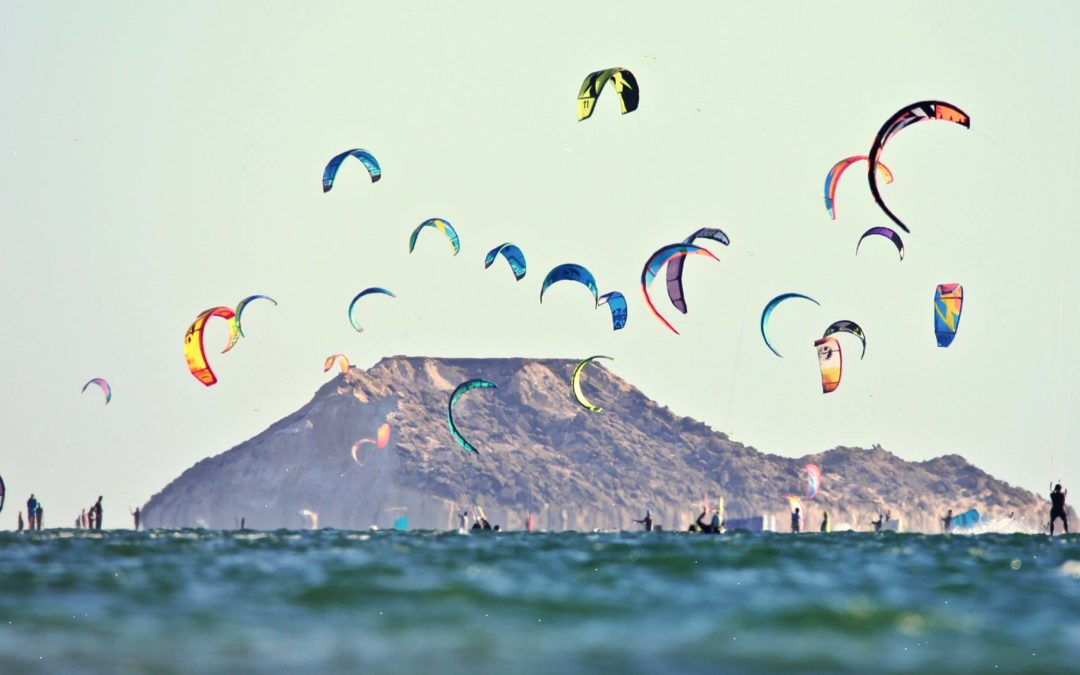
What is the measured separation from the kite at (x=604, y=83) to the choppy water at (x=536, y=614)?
17.0 meters

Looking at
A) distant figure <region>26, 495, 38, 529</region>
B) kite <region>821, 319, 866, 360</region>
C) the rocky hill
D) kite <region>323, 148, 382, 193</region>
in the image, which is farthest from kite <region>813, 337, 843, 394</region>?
the rocky hill

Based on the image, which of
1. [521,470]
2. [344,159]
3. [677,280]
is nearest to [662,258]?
[677,280]

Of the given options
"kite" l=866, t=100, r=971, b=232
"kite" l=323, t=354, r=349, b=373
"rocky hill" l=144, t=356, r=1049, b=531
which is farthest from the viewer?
"rocky hill" l=144, t=356, r=1049, b=531

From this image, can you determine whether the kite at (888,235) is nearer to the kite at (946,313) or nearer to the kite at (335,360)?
the kite at (946,313)

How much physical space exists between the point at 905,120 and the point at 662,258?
533 inches

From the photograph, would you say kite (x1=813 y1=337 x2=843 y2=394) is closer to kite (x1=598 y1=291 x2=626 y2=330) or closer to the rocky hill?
kite (x1=598 y1=291 x2=626 y2=330)

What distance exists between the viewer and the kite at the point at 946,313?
59.0 metres

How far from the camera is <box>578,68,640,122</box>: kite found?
2095 inches

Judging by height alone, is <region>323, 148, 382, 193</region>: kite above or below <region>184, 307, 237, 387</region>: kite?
above

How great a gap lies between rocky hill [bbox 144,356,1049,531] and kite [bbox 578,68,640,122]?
353 ft

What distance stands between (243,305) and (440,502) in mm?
99412

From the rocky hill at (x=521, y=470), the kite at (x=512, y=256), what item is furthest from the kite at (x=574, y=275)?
the rocky hill at (x=521, y=470)

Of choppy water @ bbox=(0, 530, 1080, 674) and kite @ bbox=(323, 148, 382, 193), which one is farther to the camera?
kite @ bbox=(323, 148, 382, 193)

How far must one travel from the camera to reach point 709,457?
184250 mm
